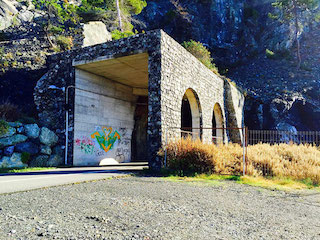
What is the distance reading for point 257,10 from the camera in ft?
116

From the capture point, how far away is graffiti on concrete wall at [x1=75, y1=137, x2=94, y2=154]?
11.4 meters

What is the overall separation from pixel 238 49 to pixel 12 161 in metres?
29.0

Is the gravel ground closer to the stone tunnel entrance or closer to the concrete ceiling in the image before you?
the stone tunnel entrance

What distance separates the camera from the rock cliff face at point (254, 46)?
2214 centimetres

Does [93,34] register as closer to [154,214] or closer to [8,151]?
[8,151]

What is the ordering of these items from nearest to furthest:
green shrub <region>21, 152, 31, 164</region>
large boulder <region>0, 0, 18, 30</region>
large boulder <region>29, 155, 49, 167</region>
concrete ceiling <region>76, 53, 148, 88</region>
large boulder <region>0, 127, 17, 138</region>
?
large boulder <region>0, 127, 17, 138</region> → green shrub <region>21, 152, 31, 164</region> → large boulder <region>29, 155, 49, 167</region> → concrete ceiling <region>76, 53, 148, 88</region> → large boulder <region>0, 0, 18, 30</region>

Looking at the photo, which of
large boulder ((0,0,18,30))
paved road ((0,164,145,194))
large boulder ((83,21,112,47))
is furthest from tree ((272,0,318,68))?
large boulder ((0,0,18,30))

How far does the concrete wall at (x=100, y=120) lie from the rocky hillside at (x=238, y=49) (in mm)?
2890

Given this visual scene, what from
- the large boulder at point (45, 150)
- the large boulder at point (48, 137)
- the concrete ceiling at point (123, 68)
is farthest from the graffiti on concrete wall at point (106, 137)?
the concrete ceiling at point (123, 68)

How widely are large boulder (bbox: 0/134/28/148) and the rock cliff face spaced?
17356 mm

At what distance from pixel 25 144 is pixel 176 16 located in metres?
26.8

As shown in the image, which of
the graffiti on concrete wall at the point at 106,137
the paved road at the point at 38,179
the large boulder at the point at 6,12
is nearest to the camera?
the paved road at the point at 38,179

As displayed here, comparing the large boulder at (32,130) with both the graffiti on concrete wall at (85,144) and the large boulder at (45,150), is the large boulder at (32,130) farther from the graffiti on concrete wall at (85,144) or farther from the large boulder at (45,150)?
the graffiti on concrete wall at (85,144)

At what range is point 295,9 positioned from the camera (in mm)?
29375
